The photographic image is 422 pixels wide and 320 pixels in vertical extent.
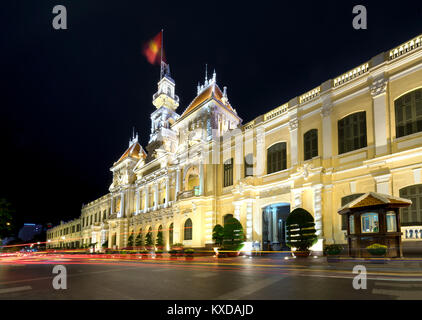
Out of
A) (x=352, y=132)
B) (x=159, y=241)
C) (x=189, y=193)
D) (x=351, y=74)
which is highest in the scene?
(x=351, y=74)

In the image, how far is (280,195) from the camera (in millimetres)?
23750

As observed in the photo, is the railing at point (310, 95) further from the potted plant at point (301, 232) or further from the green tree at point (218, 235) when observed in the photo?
the green tree at point (218, 235)

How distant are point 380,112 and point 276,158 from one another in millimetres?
9055

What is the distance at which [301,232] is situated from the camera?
1839 centimetres

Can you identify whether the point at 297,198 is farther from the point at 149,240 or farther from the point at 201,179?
the point at 149,240

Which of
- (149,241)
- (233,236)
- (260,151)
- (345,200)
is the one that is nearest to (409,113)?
(345,200)

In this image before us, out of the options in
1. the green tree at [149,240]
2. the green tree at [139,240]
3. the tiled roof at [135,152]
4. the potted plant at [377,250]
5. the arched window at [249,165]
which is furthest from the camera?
the tiled roof at [135,152]

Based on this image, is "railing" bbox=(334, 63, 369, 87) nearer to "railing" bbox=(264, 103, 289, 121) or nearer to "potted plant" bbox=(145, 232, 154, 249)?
"railing" bbox=(264, 103, 289, 121)

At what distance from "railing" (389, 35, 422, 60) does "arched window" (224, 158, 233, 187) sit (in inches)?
636

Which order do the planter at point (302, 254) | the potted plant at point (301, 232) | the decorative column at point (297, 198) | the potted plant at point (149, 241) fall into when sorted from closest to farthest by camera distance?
the planter at point (302, 254)
the potted plant at point (301, 232)
the decorative column at point (297, 198)
the potted plant at point (149, 241)

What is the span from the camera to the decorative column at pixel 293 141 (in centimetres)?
2273

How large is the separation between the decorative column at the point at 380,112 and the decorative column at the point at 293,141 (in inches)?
240

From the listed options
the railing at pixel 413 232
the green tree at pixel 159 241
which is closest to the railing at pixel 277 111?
the railing at pixel 413 232
